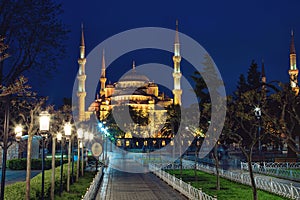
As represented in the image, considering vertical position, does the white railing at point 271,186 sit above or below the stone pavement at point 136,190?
above

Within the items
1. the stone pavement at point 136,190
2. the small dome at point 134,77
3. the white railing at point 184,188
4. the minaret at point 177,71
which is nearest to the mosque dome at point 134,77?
the small dome at point 134,77

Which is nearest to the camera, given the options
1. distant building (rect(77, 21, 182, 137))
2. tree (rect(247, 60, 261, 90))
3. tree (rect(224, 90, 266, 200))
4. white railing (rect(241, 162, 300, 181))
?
tree (rect(224, 90, 266, 200))

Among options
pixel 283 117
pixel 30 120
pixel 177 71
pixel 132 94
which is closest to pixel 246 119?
pixel 283 117

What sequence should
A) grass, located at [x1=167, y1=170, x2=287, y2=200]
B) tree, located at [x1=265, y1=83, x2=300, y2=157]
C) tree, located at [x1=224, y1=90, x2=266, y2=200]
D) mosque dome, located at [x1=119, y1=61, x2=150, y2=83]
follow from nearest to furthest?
tree, located at [x1=265, y1=83, x2=300, y2=157] → tree, located at [x1=224, y1=90, x2=266, y2=200] → grass, located at [x1=167, y1=170, x2=287, y2=200] → mosque dome, located at [x1=119, y1=61, x2=150, y2=83]

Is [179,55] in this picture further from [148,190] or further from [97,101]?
[148,190]

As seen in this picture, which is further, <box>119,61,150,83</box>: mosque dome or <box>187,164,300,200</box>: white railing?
<box>119,61,150,83</box>: mosque dome

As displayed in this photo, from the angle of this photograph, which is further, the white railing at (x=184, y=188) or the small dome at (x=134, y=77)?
the small dome at (x=134, y=77)

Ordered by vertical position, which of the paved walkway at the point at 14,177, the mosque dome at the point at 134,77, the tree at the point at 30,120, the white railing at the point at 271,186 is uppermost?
the mosque dome at the point at 134,77

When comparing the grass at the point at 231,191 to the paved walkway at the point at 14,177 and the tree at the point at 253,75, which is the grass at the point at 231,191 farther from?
the tree at the point at 253,75

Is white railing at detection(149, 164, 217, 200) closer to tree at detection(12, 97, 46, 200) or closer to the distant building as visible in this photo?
tree at detection(12, 97, 46, 200)

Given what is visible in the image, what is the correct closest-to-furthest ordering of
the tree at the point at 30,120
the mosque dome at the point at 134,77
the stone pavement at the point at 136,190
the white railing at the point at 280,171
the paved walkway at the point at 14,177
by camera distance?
the tree at the point at 30,120
the stone pavement at the point at 136,190
the white railing at the point at 280,171
the paved walkway at the point at 14,177
the mosque dome at the point at 134,77

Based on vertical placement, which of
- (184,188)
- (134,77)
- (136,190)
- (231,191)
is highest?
(134,77)

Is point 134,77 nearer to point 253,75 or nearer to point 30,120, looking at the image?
point 253,75

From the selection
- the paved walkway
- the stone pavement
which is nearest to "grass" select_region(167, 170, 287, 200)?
the stone pavement
